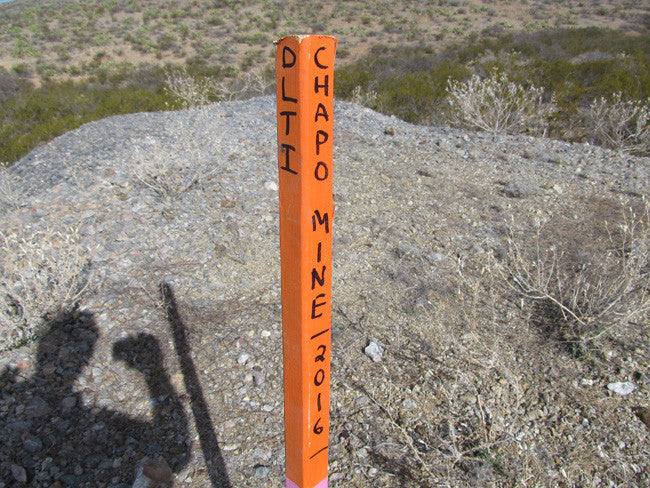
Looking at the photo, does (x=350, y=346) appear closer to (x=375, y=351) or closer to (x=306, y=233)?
(x=375, y=351)

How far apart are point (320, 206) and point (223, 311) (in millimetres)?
2073

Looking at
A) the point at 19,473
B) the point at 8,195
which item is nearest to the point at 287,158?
the point at 19,473

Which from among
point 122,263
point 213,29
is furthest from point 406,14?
point 122,263

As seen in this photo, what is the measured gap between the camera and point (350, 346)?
8.07 ft

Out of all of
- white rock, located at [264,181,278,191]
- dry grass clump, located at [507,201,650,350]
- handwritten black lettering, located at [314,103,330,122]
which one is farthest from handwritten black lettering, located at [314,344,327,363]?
white rock, located at [264,181,278,191]

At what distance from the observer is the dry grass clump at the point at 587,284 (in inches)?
89.7

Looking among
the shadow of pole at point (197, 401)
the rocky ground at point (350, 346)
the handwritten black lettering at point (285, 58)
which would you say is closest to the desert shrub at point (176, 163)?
the rocky ground at point (350, 346)

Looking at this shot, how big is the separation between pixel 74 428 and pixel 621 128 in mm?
7159

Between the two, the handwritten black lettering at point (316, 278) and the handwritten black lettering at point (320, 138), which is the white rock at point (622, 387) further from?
the handwritten black lettering at point (320, 138)

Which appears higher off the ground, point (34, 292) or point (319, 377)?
point (319, 377)

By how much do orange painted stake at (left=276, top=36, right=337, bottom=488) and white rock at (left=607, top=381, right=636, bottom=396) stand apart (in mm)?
1789

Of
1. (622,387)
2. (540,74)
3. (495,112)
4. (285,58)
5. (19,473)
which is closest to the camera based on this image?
(285,58)

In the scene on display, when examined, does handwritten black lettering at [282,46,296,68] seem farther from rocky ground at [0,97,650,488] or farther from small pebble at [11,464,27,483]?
small pebble at [11,464,27,483]

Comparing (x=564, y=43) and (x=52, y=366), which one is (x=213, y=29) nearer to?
(x=564, y=43)
